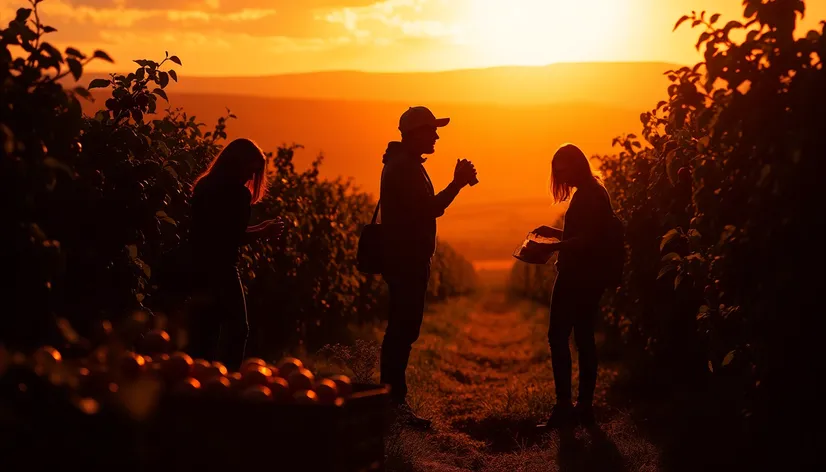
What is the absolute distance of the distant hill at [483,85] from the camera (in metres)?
153

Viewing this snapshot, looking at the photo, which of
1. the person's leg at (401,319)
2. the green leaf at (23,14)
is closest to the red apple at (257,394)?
the green leaf at (23,14)

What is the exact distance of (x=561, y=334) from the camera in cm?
771

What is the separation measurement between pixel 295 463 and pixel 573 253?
4556 mm

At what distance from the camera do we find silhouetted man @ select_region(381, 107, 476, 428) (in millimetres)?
7375

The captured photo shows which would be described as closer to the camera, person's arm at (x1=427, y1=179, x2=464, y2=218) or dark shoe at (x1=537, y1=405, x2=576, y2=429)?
person's arm at (x1=427, y1=179, x2=464, y2=218)

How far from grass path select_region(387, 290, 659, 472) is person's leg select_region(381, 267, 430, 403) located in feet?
1.56

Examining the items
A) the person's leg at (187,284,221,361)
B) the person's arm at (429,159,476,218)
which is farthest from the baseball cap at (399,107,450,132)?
the person's leg at (187,284,221,361)

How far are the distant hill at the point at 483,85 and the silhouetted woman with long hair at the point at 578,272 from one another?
471 ft

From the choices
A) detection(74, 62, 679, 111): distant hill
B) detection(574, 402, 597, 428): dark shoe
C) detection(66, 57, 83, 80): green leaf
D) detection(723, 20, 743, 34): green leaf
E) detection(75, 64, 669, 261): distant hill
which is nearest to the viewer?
detection(66, 57, 83, 80): green leaf

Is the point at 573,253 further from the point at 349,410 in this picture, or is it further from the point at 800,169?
the point at 349,410

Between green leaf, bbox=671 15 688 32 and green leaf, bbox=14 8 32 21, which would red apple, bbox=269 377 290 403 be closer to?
green leaf, bbox=14 8 32 21

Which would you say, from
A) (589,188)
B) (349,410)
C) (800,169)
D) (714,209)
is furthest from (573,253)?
(349,410)

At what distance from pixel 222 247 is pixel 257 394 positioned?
9.28 ft

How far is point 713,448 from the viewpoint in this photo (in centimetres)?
662
